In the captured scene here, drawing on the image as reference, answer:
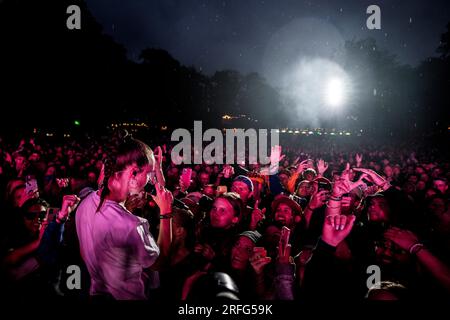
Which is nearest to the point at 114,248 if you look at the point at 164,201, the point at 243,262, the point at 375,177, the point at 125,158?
the point at 164,201

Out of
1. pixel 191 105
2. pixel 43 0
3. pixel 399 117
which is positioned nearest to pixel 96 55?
pixel 43 0

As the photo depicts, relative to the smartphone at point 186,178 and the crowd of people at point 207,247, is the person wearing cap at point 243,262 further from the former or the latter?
the smartphone at point 186,178

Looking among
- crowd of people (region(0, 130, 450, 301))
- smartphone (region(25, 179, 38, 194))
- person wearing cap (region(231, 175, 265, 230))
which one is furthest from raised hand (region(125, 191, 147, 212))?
person wearing cap (region(231, 175, 265, 230))

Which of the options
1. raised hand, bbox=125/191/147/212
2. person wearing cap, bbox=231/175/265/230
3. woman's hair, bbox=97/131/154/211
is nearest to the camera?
woman's hair, bbox=97/131/154/211

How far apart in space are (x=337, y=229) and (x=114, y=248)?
1.78 meters

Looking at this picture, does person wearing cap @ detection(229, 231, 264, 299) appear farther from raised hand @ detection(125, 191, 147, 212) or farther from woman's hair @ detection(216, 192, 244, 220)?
raised hand @ detection(125, 191, 147, 212)

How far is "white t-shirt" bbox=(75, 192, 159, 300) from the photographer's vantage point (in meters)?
2.09

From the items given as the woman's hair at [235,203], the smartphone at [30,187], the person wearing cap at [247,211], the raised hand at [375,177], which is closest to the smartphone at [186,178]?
the person wearing cap at [247,211]

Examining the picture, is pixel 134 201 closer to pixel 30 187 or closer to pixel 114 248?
pixel 30 187

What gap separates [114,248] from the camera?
82.3 inches

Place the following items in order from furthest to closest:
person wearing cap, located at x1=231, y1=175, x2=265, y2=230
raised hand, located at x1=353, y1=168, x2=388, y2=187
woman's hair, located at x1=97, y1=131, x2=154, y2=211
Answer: raised hand, located at x1=353, y1=168, x2=388, y2=187, person wearing cap, located at x1=231, y1=175, x2=265, y2=230, woman's hair, located at x1=97, y1=131, x2=154, y2=211

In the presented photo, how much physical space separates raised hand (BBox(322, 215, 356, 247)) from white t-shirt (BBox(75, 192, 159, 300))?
1.42 metres

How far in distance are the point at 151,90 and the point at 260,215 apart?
37.2 meters

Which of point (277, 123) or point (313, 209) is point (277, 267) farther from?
Answer: point (277, 123)
